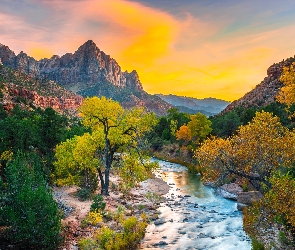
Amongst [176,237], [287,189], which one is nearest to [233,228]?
[176,237]

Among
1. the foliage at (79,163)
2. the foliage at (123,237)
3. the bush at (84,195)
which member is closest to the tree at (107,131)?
the foliage at (79,163)

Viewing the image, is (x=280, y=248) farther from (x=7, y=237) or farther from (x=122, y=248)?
(x=7, y=237)

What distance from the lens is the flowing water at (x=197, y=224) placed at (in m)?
21.1

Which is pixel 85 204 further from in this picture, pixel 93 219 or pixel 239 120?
pixel 239 120

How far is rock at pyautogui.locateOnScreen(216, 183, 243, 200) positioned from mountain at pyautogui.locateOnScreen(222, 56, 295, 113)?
6514 centimetres

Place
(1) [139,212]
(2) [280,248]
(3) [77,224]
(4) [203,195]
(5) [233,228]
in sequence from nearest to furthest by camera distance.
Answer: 1. (2) [280,248]
2. (3) [77,224]
3. (5) [233,228]
4. (1) [139,212]
5. (4) [203,195]

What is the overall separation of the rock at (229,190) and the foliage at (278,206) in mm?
19437

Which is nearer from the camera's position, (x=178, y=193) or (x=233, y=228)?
(x=233, y=228)

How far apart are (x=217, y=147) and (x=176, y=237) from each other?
8.41 meters

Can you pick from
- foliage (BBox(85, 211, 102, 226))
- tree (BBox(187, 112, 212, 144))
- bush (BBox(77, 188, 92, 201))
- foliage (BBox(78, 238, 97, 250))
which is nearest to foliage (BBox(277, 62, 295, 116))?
foliage (BBox(78, 238, 97, 250))

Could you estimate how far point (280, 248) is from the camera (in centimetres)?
1557

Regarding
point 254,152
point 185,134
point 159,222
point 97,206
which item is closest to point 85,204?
point 97,206

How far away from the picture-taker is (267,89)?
350 feet

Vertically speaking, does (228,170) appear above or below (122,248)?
above
